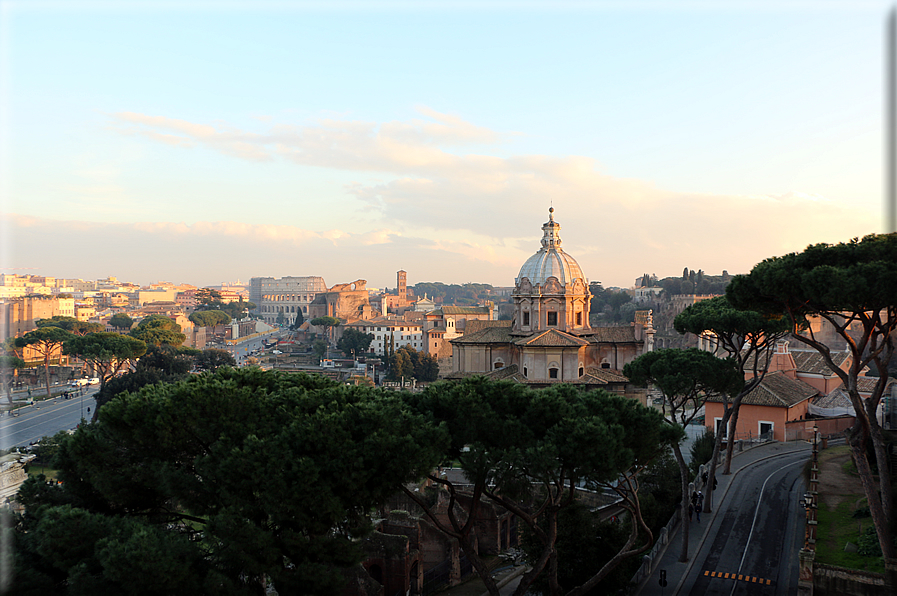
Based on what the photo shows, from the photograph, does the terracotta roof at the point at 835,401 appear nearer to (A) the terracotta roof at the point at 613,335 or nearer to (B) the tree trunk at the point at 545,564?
(A) the terracotta roof at the point at 613,335

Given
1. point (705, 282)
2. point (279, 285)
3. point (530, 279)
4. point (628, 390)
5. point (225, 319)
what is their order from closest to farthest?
point (628, 390) → point (530, 279) → point (225, 319) → point (705, 282) → point (279, 285)

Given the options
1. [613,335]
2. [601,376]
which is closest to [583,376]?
[601,376]

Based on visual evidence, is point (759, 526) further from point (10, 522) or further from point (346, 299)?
point (346, 299)

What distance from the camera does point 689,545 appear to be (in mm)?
14016

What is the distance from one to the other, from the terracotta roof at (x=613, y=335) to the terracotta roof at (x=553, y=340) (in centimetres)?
185

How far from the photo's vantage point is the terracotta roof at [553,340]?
23.9m

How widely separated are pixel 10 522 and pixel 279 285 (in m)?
139

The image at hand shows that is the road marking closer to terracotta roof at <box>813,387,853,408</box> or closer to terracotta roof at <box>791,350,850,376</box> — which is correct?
terracotta roof at <box>813,387,853,408</box>

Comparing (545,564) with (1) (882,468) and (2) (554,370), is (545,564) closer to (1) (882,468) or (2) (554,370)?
(1) (882,468)

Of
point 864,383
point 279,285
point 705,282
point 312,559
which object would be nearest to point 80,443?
point 312,559

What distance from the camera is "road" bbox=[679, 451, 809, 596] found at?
12.0m

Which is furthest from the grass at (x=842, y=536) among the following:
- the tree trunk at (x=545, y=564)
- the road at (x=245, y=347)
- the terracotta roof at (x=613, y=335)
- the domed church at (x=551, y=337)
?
the road at (x=245, y=347)

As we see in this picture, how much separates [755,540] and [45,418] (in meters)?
32.5

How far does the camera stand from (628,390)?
80.3ft
